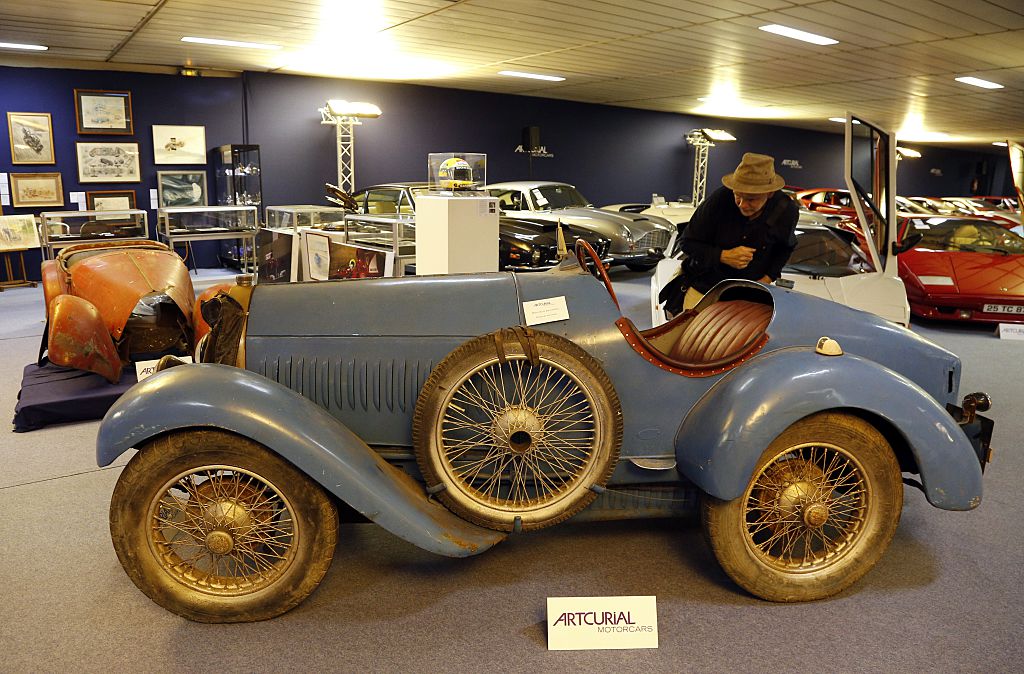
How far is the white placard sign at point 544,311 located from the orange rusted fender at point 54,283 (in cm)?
392

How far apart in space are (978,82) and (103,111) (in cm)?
1232

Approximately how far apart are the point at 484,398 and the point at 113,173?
10.2 metres

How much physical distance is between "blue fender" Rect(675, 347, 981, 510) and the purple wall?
425 inches

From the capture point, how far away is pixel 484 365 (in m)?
2.62

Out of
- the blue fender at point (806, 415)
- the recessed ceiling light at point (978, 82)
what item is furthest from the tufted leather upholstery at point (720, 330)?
the recessed ceiling light at point (978, 82)

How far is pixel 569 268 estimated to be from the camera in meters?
3.03

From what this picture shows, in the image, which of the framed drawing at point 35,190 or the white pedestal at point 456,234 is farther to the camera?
the framed drawing at point 35,190

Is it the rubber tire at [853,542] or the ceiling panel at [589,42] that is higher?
the ceiling panel at [589,42]

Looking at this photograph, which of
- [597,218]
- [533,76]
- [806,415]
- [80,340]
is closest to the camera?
[806,415]

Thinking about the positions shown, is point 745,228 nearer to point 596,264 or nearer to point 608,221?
point 596,264

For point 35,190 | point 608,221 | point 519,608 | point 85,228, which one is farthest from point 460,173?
point 35,190

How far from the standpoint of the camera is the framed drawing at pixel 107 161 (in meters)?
10.8

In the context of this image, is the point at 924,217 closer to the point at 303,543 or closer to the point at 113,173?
the point at 303,543

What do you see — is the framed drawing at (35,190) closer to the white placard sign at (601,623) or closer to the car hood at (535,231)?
the car hood at (535,231)
